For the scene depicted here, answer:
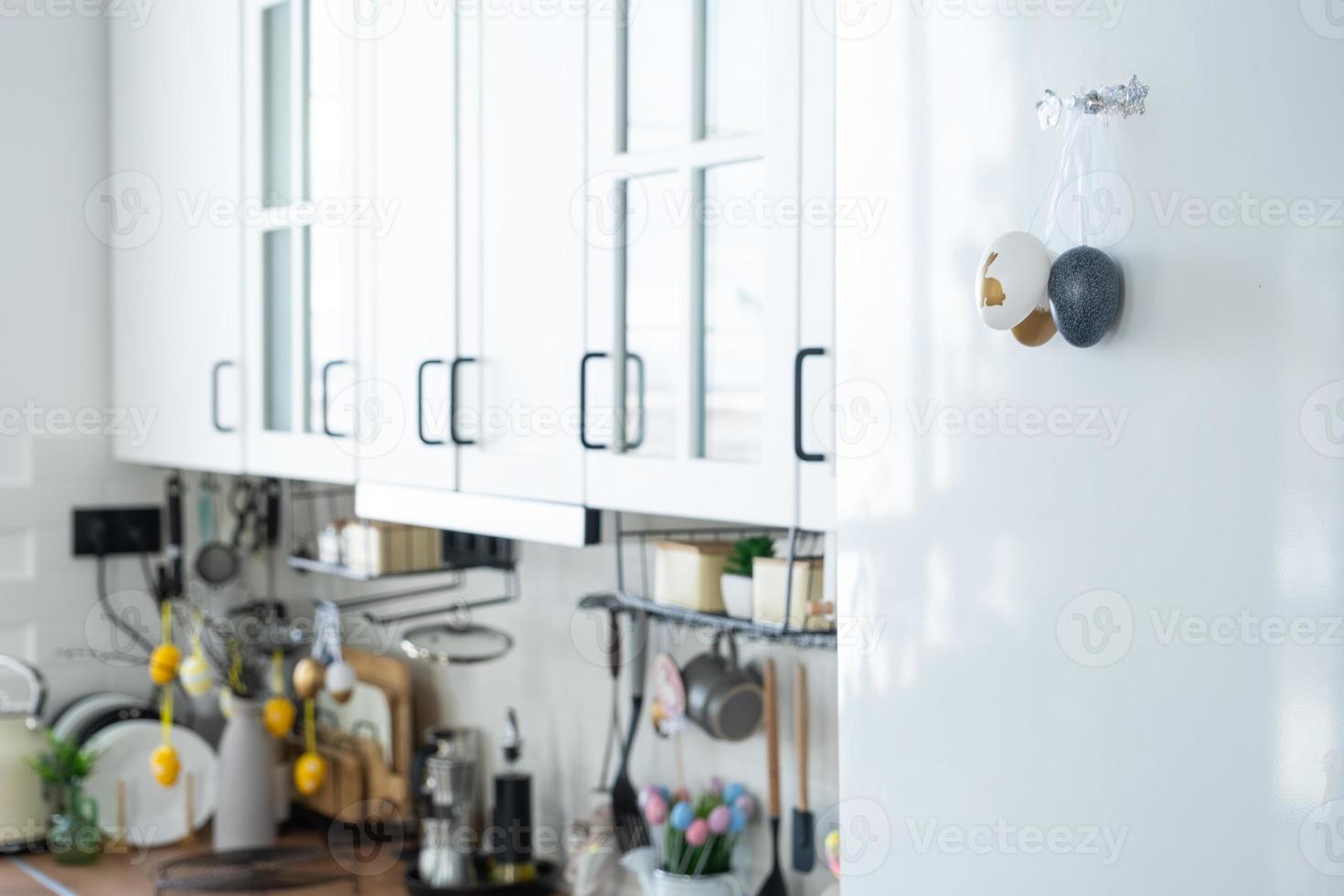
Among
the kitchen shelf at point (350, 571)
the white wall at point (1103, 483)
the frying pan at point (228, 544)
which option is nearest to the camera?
the white wall at point (1103, 483)

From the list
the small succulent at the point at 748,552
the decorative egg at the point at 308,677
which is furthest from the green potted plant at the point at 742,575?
the decorative egg at the point at 308,677

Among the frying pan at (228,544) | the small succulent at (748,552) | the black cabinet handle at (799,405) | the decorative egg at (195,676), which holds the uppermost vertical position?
the black cabinet handle at (799,405)

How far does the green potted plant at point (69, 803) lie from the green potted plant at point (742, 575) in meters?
1.37

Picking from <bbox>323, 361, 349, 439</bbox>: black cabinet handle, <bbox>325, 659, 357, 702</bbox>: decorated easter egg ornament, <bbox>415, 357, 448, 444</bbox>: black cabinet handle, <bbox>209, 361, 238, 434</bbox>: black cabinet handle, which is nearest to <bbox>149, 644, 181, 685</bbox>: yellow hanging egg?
<bbox>325, 659, 357, 702</bbox>: decorated easter egg ornament

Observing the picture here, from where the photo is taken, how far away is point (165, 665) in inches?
90.4

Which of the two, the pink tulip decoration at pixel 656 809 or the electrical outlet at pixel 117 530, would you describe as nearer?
the pink tulip decoration at pixel 656 809

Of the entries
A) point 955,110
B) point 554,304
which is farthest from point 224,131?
point 955,110

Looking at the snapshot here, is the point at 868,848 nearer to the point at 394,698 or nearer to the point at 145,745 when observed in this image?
the point at 394,698

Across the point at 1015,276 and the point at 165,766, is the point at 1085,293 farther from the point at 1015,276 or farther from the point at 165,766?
the point at 165,766

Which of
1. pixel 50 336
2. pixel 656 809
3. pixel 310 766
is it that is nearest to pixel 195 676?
pixel 310 766

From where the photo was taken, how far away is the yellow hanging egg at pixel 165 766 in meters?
2.19

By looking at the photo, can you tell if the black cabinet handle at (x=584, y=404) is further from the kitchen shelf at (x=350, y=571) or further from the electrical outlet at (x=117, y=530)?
the electrical outlet at (x=117, y=530)

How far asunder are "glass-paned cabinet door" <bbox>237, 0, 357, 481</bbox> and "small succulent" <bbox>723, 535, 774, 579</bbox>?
624mm

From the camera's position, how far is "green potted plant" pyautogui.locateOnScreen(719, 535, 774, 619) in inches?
53.7
